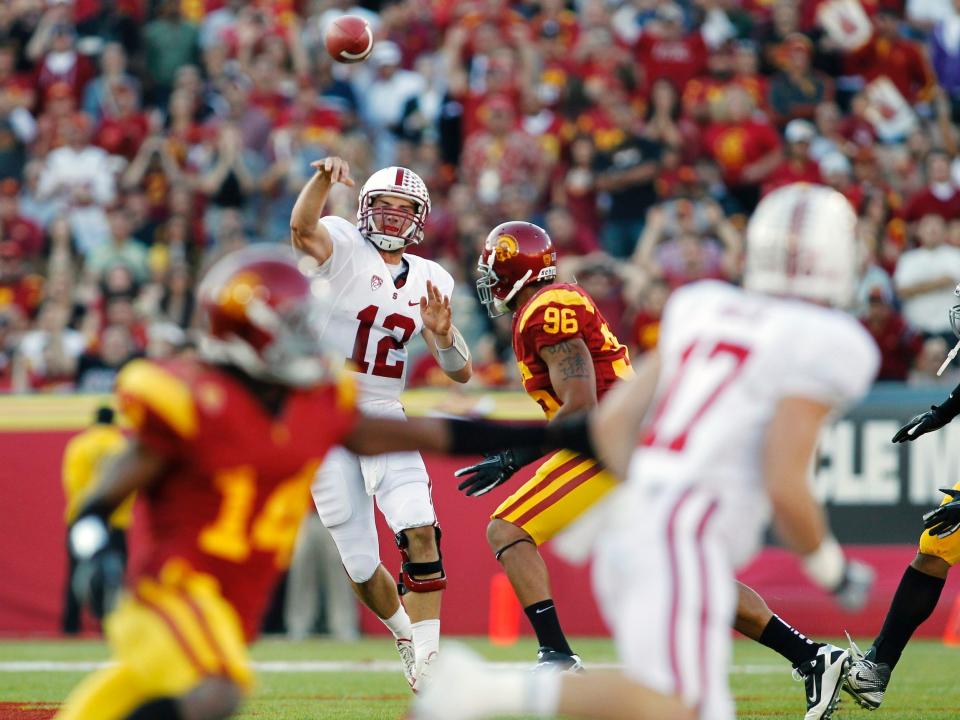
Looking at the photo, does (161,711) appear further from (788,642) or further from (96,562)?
(788,642)

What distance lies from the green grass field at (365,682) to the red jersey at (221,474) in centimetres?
286

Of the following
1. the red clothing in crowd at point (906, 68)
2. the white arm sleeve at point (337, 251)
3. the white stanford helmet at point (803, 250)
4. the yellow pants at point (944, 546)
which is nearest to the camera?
the white stanford helmet at point (803, 250)

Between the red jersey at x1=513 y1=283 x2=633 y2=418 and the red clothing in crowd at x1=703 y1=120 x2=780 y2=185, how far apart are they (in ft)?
21.4

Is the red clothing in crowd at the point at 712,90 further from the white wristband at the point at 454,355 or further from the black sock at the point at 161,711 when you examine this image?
the black sock at the point at 161,711

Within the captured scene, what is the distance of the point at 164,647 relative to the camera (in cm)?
338

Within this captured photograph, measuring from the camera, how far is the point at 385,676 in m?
8.23

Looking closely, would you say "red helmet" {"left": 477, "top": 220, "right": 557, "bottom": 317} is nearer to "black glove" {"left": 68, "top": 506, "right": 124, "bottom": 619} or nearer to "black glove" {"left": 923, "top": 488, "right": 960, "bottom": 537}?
"black glove" {"left": 923, "top": 488, "right": 960, "bottom": 537}

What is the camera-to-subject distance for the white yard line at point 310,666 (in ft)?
27.6

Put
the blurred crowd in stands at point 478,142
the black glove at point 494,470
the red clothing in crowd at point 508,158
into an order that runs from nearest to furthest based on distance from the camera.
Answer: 1. the black glove at point 494,470
2. the blurred crowd in stands at point 478,142
3. the red clothing in crowd at point 508,158

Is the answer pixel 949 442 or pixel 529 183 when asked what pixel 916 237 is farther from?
pixel 529 183

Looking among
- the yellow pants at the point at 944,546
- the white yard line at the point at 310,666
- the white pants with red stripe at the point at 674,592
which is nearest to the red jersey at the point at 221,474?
the white pants with red stripe at the point at 674,592

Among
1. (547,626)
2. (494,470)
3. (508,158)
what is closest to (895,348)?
(508,158)

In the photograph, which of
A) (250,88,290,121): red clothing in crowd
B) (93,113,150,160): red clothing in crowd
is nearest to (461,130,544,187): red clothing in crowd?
(250,88,290,121): red clothing in crowd

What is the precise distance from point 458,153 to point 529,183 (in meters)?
1.34
